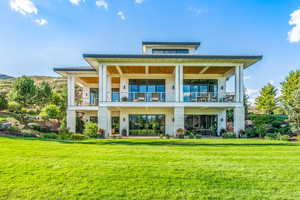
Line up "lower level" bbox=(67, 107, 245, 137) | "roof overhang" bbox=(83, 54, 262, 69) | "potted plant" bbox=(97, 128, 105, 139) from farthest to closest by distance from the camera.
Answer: "lower level" bbox=(67, 107, 245, 137)
"roof overhang" bbox=(83, 54, 262, 69)
"potted plant" bbox=(97, 128, 105, 139)

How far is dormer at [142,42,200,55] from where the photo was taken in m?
19.8

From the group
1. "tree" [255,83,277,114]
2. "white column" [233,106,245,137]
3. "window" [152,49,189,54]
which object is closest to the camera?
"white column" [233,106,245,137]

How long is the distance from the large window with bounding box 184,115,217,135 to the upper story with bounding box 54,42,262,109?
6.07ft

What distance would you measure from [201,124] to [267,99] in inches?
916

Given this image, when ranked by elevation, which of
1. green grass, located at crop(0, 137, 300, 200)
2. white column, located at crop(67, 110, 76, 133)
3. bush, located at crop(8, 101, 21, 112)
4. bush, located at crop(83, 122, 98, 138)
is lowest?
green grass, located at crop(0, 137, 300, 200)

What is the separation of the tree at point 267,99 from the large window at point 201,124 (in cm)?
2166

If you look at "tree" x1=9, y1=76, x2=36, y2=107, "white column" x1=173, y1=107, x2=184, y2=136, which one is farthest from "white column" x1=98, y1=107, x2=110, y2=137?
"tree" x1=9, y1=76, x2=36, y2=107

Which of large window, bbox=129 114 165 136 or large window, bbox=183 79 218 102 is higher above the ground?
large window, bbox=183 79 218 102

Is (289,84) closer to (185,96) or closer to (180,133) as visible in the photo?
(185,96)

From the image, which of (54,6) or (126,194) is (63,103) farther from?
(126,194)

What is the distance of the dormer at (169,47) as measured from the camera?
19.8 meters

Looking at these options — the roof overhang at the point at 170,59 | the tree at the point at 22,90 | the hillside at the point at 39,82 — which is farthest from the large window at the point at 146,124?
the hillside at the point at 39,82

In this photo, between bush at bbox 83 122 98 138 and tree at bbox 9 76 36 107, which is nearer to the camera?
bush at bbox 83 122 98 138

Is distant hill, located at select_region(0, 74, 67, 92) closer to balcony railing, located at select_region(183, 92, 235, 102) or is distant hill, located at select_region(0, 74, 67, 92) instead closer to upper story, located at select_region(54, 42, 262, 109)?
upper story, located at select_region(54, 42, 262, 109)
